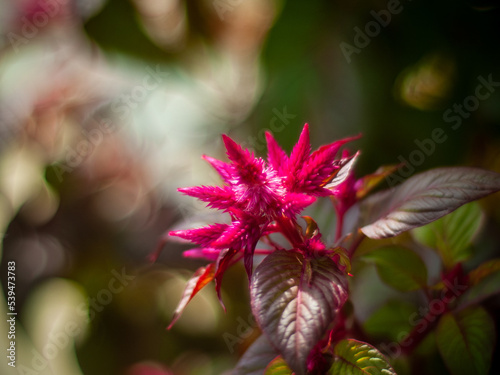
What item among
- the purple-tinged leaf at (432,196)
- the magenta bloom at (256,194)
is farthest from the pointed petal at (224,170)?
the purple-tinged leaf at (432,196)

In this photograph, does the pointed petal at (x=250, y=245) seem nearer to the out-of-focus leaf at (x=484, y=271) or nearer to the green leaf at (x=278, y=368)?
the green leaf at (x=278, y=368)

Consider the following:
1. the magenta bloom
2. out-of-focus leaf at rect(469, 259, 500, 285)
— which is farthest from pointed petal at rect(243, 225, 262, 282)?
out-of-focus leaf at rect(469, 259, 500, 285)


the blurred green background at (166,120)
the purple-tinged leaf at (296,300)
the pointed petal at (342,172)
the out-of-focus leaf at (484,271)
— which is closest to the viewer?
the purple-tinged leaf at (296,300)

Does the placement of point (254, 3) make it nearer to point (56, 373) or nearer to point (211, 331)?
point (211, 331)

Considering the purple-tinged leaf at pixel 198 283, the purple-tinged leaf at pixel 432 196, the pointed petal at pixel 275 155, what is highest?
the pointed petal at pixel 275 155

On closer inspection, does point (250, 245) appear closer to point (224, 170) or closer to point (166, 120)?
point (224, 170)

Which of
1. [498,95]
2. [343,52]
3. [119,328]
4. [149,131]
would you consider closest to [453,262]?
[498,95]

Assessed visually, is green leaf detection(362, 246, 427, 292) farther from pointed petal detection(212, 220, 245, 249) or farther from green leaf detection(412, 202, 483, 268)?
pointed petal detection(212, 220, 245, 249)
